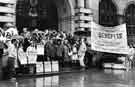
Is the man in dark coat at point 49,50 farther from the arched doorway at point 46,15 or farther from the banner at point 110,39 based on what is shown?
the arched doorway at point 46,15

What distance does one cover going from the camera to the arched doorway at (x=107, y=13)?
26.1 meters

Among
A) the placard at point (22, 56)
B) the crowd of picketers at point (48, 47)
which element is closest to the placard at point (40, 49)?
the crowd of picketers at point (48, 47)

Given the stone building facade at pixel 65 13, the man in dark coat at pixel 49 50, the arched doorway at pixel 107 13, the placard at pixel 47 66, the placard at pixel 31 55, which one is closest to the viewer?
the placard at pixel 31 55

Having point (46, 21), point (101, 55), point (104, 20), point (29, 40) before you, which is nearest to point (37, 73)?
point (29, 40)

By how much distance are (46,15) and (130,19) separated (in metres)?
9.14

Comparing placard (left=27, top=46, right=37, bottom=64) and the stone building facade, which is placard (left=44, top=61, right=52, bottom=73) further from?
the stone building facade

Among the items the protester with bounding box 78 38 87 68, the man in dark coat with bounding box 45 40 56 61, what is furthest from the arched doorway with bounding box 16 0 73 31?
the man in dark coat with bounding box 45 40 56 61

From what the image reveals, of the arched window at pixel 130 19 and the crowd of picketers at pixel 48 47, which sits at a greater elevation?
the arched window at pixel 130 19

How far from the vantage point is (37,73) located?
1611cm

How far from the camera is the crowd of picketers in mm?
14570

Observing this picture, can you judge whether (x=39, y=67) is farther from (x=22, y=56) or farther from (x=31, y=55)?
(x=22, y=56)

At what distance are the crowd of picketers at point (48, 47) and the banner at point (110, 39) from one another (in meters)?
1.06

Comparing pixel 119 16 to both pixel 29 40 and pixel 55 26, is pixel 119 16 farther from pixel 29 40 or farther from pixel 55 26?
pixel 29 40

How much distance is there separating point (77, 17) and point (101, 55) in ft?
12.9
